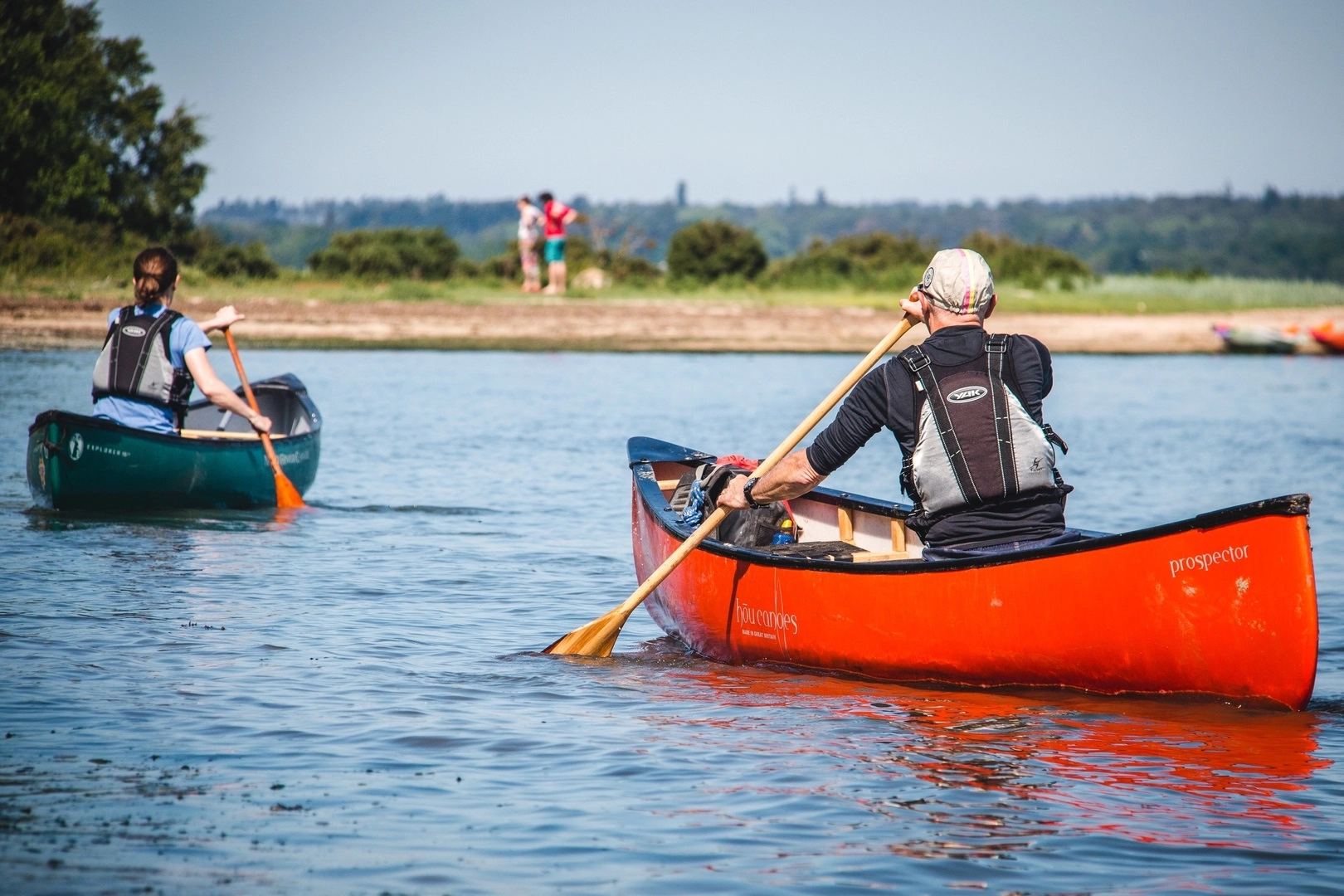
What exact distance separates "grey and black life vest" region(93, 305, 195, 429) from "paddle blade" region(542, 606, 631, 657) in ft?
13.2

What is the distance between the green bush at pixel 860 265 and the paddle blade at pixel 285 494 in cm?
2345

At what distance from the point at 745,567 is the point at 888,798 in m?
1.98

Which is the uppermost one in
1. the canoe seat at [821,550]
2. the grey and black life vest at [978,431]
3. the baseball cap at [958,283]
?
the baseball cap at [958,283]

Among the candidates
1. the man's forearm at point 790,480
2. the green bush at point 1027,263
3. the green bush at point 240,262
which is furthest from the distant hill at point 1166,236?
the man's forearm at point 790,480

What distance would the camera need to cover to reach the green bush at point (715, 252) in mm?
42812

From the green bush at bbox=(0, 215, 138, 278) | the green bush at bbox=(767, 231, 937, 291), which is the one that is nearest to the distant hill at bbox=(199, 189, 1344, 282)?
the green bush at bbox=(767, 231, 937, 291)

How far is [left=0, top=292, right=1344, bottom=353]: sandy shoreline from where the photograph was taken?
944 inches

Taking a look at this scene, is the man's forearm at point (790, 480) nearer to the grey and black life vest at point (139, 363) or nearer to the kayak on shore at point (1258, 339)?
the grey and black life vest at point (139, 363)

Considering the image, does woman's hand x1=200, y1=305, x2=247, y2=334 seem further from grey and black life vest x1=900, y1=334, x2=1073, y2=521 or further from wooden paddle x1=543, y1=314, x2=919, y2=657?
grey and black life vest x1=900, y1=334, x2=1073, y2=521

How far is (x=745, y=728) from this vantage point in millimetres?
5480

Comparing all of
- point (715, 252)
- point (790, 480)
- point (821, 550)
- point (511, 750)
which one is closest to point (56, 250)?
point (715, 252)

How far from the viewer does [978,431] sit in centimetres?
543

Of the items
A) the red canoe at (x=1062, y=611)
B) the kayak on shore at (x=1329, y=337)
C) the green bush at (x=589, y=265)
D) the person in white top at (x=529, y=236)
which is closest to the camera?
the red canoe at (x=1062, y=611)

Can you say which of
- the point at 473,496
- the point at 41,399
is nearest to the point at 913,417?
the point at 473,496
